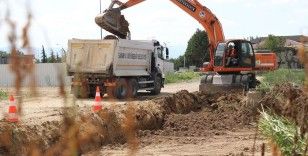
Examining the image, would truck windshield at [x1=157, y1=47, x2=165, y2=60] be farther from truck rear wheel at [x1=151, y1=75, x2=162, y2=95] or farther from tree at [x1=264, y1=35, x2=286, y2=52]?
tree at [x1=264, y1=35, x2=286, y2=52]

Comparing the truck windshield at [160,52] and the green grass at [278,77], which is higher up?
the truck windshield at [160,52]

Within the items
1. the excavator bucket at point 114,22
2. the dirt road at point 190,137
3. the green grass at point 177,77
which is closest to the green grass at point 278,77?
the dirt road at point 190,137

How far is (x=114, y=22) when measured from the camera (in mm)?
21953

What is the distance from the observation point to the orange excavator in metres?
21.2

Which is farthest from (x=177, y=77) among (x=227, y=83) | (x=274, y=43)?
(x=227, y=83)

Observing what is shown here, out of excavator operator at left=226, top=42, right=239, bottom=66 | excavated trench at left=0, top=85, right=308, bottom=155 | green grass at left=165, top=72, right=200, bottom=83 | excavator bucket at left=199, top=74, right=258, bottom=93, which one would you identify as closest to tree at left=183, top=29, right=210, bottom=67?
green grass at left=165, top=72, right=200, bottom=83

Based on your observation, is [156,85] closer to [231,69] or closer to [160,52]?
[160,52]

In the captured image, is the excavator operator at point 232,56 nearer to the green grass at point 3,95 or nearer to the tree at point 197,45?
the green grass at point 3,95

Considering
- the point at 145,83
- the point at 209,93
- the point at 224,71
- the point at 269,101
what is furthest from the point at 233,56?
the point at 269,101

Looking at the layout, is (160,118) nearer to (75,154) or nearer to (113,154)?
(113,154)

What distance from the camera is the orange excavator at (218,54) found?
69.7ft

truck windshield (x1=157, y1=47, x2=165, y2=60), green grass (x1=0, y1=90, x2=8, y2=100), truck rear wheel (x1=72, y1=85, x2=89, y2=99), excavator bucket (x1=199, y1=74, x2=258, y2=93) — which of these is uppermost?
truck windshield (x1=157, y1=47, x2=165, y2=60)

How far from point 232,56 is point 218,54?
68 centimetres

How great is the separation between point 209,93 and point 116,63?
410 centimetres
